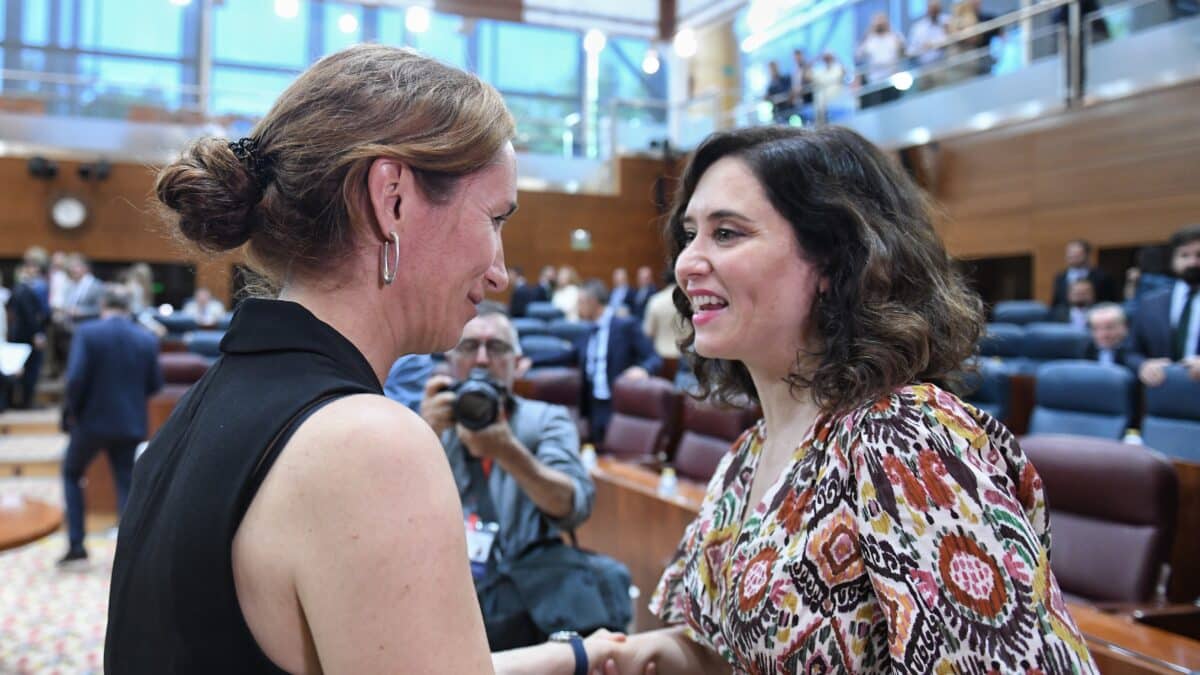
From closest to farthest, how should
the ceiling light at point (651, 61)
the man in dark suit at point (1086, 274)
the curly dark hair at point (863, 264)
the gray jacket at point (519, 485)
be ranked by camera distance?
1. the curly dark hair at point (863, 264)
2. the gray jacket at point (519, 485)
3. the man in dark suit at point (1086, 274)
4. the ceiling light at point (651, 61)

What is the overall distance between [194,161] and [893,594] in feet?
2.78

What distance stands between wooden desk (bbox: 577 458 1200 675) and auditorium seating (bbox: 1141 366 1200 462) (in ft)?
7.21

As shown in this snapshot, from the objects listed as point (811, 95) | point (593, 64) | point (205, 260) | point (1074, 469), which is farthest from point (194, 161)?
point (593, 64)

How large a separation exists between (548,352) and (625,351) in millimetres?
1125

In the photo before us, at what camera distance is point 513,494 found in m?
2.29

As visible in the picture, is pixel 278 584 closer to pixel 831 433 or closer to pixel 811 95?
pixel 831 433

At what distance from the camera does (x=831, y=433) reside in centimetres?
112

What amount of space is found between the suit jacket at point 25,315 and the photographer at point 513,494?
8.21 metres

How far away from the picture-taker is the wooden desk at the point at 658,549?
5.27ft

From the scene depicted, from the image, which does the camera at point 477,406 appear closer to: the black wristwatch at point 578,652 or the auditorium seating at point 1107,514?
the black wristwatch at point 578,652

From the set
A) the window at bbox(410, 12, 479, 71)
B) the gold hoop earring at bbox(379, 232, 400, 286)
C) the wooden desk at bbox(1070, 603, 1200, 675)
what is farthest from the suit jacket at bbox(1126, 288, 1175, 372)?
the window at bbox(410, 12, 479, 71)

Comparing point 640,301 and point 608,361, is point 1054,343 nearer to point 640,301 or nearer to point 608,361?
point 608,361

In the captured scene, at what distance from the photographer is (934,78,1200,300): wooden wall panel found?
7.50 metres

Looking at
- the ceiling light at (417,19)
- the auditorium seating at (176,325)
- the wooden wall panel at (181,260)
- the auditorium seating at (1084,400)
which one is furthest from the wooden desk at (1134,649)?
the ceiling light at (417,19)
